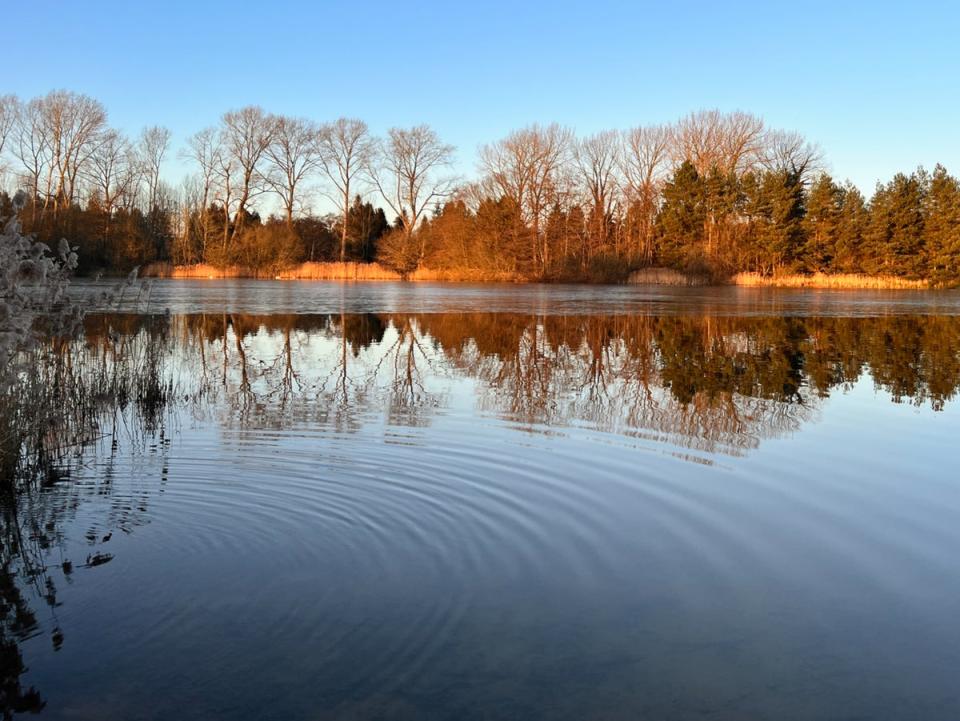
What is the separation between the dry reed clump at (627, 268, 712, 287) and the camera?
5178 centimetres

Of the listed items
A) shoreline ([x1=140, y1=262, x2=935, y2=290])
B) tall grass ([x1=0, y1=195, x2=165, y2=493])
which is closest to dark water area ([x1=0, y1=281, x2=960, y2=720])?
tall grass ([x1=0, y1=195, x2=165, y2=493])

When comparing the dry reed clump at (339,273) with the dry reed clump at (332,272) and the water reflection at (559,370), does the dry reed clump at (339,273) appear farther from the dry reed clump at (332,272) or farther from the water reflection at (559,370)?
the water reflection at (559,370)

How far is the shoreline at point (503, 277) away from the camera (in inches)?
1988

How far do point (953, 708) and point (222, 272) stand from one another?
2049 inches

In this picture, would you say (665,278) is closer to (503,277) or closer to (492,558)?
(503,277)

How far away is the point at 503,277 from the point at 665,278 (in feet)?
33.9

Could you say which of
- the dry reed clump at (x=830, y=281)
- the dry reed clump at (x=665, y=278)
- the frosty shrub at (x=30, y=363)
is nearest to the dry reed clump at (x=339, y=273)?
the dry reed clump at (x=665, y=278)

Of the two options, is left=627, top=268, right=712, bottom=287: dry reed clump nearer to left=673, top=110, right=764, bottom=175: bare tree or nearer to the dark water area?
left=673, top=110, right=764, bottom=175: bare tree

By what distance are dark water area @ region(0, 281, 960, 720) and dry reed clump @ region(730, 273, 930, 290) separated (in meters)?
43.7

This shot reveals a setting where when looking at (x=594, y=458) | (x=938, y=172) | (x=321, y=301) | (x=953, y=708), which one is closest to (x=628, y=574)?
(x=953, y=708)

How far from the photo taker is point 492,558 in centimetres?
432

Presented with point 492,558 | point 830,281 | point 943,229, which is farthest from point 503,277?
point 492,558

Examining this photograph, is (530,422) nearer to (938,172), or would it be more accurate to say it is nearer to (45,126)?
(45,126)

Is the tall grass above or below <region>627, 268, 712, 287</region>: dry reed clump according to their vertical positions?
below
